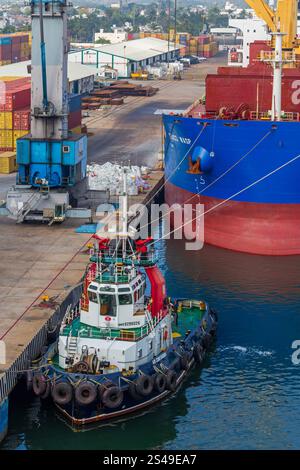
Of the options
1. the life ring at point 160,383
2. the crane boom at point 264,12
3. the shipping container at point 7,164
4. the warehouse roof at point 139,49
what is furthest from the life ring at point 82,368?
the warehouse roof at point 139,49

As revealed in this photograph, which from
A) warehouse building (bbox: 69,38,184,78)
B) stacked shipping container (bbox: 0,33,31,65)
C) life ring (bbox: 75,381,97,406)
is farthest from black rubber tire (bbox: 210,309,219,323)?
stacked shipping container (bbox: 0,33,31,65)

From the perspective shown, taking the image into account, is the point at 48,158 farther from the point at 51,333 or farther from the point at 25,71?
the point at 25,71

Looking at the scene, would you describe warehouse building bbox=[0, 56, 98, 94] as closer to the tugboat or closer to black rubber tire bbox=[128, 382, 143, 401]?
the tugboat

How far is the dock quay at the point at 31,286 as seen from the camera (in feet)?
95.8

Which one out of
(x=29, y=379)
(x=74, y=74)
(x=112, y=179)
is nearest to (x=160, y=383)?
(x=29, y=379)

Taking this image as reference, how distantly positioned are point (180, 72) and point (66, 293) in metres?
103

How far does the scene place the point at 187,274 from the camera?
42625mm

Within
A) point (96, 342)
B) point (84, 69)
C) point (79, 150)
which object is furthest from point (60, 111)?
point (84, 69)

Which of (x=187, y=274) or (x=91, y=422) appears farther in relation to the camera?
(x=187, y=274)

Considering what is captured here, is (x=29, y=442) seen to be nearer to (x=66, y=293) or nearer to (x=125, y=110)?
(x=66, y=293)

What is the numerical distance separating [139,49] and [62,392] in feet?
378

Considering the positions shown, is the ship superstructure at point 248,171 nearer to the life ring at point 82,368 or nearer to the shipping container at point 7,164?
the shipping container at point 7,164
